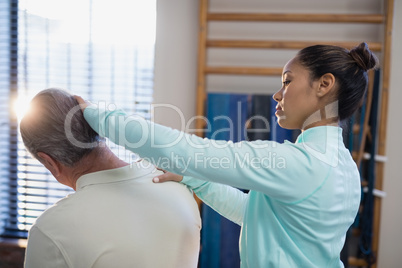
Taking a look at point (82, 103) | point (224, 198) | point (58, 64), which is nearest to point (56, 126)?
point (82, 103)

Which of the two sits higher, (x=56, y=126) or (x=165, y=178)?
(x=56, y=126)

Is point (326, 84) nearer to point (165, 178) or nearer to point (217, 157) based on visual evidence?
point (217, 157)

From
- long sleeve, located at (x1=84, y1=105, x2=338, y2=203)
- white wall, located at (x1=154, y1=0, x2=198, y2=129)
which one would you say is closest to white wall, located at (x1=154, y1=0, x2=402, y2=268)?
white wall, located at (x1=154, y1=0, x2=198, y2=129)

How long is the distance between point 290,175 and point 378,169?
4.65ft

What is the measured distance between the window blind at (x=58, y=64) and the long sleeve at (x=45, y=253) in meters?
1.51

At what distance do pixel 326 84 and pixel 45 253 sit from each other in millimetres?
767

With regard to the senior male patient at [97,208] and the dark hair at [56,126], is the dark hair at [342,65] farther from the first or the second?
the dark hair at [56,126]

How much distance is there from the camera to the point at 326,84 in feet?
2.99

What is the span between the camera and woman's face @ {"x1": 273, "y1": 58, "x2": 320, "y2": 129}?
0.92 meters

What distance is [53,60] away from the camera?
238 cm

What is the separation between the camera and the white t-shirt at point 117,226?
79 cm

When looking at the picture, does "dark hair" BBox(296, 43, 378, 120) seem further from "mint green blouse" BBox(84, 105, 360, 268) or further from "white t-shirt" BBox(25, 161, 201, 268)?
"white t-shirt" BBox(25, 161, 201, 268)

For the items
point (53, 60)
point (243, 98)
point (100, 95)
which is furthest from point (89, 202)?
point (53, 60)

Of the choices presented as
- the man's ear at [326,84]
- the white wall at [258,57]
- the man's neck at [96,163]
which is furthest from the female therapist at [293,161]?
the white wall at [258,57]
